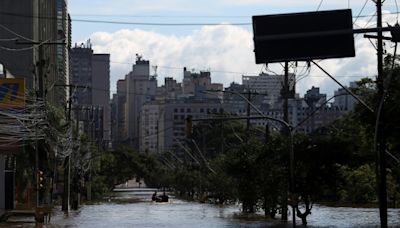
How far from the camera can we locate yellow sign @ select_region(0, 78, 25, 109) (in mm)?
44844

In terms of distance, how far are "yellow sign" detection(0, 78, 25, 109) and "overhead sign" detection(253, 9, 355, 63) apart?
76.6 feet

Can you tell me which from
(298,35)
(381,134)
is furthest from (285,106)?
(298,35)

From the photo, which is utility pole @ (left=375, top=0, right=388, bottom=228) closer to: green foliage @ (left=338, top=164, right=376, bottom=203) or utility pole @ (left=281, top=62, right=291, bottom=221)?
utility pole @ (left=281, top=62, right=291, bottom=221)

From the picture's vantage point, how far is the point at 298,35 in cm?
2253

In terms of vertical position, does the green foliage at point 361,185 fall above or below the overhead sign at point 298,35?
below

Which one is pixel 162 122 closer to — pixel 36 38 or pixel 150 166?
pixel 150 166

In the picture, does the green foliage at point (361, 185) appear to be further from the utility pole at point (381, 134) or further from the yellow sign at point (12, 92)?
the utility pole at point (381, 134)

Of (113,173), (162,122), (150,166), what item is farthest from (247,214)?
(162,122)

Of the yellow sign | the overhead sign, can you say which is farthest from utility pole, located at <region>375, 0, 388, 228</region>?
the yellow sign

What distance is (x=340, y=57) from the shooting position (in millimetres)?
24172

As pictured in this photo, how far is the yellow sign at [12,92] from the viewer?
147ft

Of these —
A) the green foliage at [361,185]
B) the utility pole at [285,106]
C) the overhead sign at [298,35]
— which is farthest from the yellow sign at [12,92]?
the green foliage at [361,185]

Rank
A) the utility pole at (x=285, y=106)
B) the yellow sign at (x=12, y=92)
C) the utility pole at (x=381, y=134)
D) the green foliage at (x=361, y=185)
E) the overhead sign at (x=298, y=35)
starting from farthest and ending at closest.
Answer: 1. the green foliage at (x=361, y=185)
2. the utility pole at (x=285, y=106)
3. the yellow sign at (x=12, y=92)
4. the utility pole at (x=381, y=134)
5. the overhead sign at (x=298, y=35)

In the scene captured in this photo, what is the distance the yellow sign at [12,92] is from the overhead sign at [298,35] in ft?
76.6
